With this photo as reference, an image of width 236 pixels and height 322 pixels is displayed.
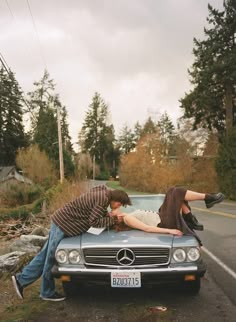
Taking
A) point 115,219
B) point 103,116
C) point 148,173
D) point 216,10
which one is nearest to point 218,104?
point 216,10

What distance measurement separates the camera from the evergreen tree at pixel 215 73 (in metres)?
33.9

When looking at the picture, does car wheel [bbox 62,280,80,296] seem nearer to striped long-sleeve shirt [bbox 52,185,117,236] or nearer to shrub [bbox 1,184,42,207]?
striped long-sleeve shirt [bbox 52,185,117,236]

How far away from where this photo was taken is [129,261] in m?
5.12

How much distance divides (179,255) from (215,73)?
31.0m

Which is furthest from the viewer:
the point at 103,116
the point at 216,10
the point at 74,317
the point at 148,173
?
the point at 103,116

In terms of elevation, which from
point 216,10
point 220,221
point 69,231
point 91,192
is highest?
point 216,10

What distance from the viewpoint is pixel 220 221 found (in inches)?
613

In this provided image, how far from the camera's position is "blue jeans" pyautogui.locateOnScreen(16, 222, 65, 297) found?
5.43 meters

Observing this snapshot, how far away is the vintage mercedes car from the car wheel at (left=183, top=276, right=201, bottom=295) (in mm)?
141

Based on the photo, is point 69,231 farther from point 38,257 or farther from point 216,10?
point 216,10

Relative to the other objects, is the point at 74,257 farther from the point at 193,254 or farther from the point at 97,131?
the point at 97,131

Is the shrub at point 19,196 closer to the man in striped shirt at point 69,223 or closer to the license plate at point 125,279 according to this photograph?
the man in striped shirt at point 69,223

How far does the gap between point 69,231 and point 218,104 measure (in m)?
32.2

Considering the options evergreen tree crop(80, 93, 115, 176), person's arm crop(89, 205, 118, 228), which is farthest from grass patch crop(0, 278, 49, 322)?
evergreen tree crop(80, 93, 115, 176)
